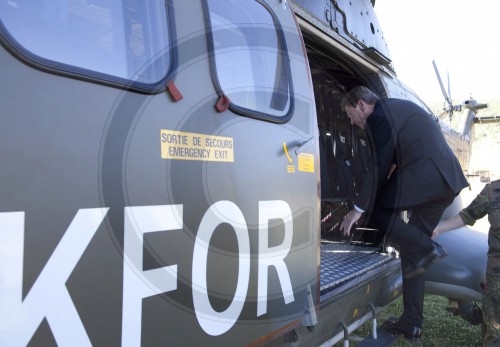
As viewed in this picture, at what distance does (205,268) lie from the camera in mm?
1537

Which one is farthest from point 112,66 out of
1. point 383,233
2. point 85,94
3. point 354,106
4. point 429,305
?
point 429,305

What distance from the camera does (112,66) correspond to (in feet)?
4.40

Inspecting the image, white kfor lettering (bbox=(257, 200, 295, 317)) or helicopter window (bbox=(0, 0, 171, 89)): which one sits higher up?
helicopter window (bbox=(0, 0, 171, 89))

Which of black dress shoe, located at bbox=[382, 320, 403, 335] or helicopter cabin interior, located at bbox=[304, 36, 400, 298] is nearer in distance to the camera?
black dress shoe, located at bbox=[382, 320, 403, 335]

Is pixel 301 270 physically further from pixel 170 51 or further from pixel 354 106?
pixel 354 106

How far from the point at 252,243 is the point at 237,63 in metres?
0.78

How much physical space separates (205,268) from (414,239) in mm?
2111

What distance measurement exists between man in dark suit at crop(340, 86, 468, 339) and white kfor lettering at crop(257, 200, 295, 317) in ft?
4.06

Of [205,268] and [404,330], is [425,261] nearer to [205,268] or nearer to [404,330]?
[404,330]

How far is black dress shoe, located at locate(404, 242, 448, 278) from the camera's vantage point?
3.20 metres

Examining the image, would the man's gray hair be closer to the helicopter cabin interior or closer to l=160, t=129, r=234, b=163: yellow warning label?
the helicopter cabin interior

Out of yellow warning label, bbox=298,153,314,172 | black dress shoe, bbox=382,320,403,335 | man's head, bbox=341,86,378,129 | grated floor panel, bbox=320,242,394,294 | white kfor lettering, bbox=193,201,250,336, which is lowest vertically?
black dress shoe, bbox=382,320,403,335

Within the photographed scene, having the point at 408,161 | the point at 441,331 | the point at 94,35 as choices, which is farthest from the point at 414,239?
the point at 94,35

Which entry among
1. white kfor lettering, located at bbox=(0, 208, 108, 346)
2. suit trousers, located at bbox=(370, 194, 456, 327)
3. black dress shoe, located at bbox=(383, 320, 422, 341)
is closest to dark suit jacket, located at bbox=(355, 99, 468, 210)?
suit trousers, located at bbox=(370, 194, 456, 327)
